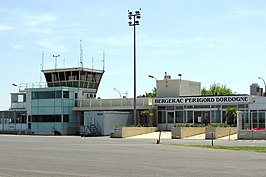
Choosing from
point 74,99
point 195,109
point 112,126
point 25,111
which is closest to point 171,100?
point 195,109

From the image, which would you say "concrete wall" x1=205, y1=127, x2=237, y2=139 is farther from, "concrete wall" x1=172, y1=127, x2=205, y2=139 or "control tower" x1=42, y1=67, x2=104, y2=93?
"control tower" x1=42, y1=67, x2=104, y2=93

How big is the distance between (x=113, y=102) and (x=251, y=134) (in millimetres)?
23885

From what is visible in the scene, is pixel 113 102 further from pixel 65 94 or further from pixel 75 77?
pixel 75 77

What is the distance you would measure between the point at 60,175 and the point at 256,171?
20.7ft

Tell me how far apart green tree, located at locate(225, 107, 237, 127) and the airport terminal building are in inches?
44.3

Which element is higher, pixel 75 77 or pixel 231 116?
pixel 75 77

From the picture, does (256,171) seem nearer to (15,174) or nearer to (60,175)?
(60,175)

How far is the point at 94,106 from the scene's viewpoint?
228 feet

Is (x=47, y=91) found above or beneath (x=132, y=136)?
above

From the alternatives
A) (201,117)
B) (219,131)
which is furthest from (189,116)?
(219,131)

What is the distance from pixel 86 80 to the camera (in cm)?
7525

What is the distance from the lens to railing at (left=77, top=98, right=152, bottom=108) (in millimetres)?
67375

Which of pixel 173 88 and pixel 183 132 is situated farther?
pixel 173 88

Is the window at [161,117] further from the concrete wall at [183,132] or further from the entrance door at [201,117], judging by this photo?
the concrete wall at [183,132]
